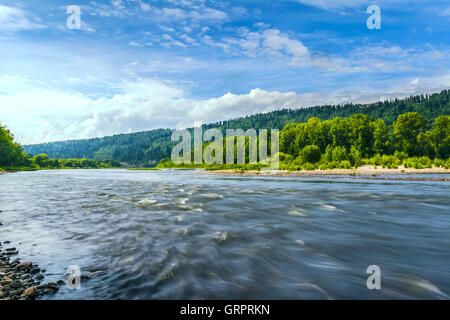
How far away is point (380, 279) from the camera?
8234 millimetres

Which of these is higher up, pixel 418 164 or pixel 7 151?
pixel 7 151

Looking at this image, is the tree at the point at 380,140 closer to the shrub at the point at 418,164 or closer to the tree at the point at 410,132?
the tree at the point at 410,132

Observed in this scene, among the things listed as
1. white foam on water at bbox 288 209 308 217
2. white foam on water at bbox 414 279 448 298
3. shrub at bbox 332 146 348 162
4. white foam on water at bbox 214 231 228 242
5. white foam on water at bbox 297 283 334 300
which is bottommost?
white foam on water at bbox 288 209 308 217

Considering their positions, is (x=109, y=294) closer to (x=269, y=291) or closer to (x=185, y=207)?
(x=269, y=291)

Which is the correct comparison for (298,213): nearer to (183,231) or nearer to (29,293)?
(183,231)

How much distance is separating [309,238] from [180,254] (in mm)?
6348

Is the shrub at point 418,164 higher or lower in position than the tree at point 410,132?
lower

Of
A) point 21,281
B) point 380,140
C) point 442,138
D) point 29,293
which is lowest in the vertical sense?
point 21,281

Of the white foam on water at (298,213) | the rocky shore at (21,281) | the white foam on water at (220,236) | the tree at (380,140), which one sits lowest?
the white foam on water at (298,213)

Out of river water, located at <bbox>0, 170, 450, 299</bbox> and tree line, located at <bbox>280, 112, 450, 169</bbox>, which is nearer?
river water, located at <bbox>0, 170, 450, 299</bbox>

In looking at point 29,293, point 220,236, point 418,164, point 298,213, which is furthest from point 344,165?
point 29,293

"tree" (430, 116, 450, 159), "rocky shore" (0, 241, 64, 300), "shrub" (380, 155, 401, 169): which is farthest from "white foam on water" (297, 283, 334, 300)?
"tree" (430, 116, 450, 159)

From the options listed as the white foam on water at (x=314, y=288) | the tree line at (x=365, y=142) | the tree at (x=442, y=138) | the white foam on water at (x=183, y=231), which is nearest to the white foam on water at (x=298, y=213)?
the white foam on water at (x=183, y=231)

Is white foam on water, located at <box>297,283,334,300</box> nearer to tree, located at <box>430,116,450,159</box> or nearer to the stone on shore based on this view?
the stone on shore
